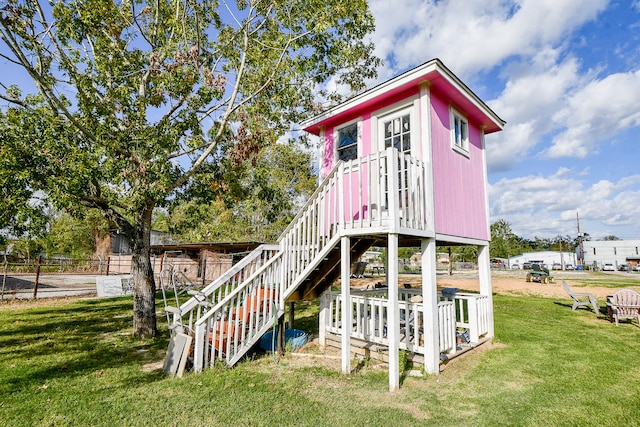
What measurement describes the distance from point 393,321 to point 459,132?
15.3ft

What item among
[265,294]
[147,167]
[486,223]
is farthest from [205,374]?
[486,223]

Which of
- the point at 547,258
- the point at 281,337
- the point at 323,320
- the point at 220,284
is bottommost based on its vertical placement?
the point at 281,337

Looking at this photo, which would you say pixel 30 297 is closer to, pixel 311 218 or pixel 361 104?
pixel 311 218

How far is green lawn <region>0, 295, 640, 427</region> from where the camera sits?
383 cm

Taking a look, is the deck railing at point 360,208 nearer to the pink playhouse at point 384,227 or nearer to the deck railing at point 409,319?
the pink playhouse at point 384,227

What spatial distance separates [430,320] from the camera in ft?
17.8

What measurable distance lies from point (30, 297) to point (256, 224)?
13.8 metres

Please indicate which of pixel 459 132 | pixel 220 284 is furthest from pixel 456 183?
pixel 220 284

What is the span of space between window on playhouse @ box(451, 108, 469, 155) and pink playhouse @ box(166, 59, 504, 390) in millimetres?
26

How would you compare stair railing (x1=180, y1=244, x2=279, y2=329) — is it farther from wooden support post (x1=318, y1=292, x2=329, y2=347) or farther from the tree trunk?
the tree trunk

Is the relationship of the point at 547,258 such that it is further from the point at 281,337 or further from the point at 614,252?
the point at 281,337

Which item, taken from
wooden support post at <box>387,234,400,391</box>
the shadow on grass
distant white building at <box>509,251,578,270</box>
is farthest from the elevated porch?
distant white building at <box>509,251,578,270</box>

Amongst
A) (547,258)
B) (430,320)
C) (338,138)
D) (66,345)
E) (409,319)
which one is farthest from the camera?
(547,258)

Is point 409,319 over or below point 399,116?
below
